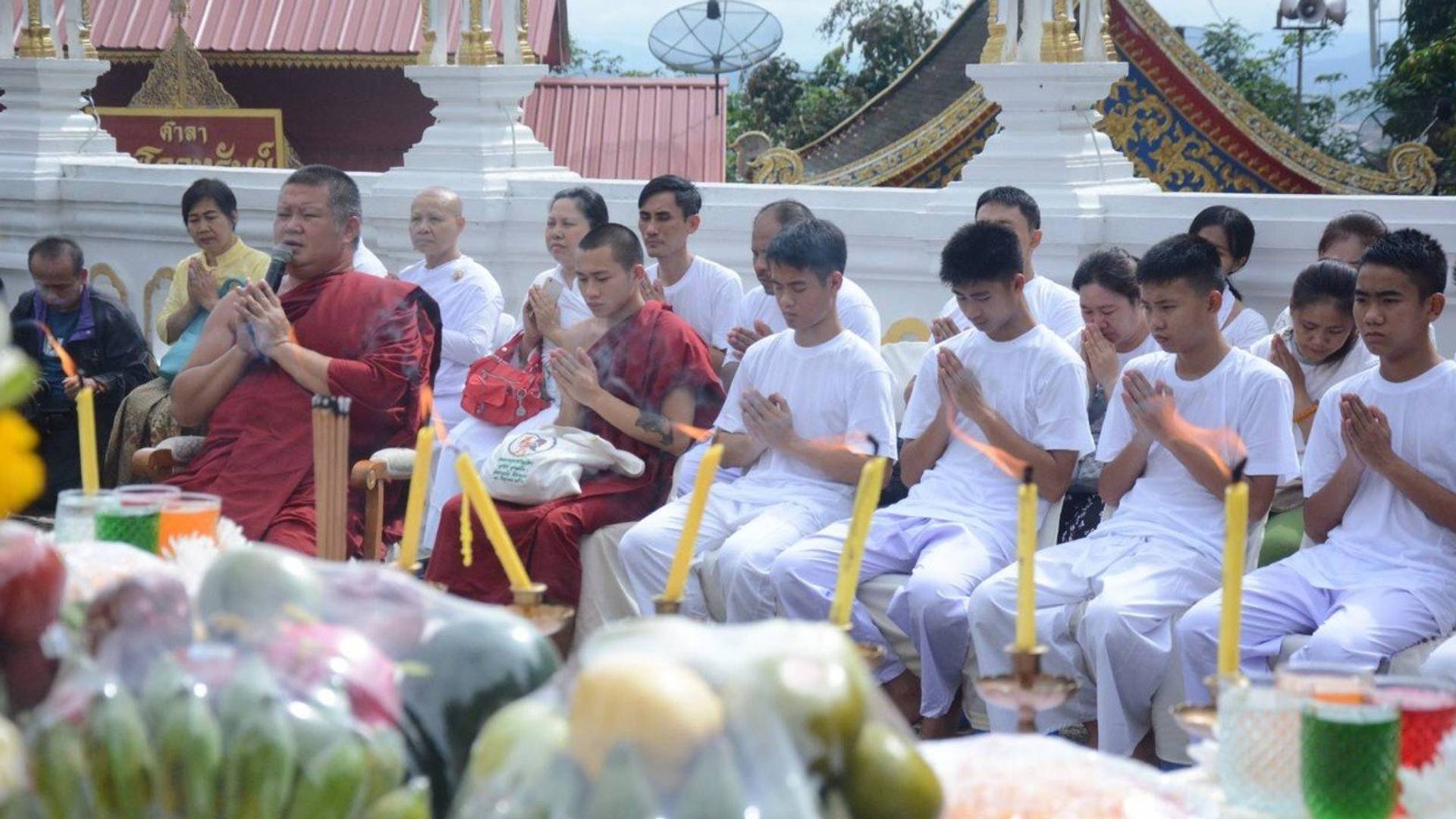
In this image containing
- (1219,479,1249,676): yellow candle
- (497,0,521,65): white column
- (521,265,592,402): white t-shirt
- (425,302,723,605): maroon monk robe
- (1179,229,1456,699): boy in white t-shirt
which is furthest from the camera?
(497,0,521,65): white column

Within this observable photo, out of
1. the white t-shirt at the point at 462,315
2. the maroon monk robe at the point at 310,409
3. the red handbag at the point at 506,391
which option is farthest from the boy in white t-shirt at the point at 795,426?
the white t-shirt at the point at 462,315

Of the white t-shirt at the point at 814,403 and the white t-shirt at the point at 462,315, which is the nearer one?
the white t-shirt at the point at 814,403

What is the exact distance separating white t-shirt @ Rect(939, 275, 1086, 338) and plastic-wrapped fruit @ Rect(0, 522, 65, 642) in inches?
161

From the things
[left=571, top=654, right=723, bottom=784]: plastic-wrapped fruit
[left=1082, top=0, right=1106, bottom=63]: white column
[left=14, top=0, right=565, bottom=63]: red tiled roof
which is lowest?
[left=571, top=654, right=723, bottom=784]: plastic-wrapped fruit

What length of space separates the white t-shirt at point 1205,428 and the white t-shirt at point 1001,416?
14cm

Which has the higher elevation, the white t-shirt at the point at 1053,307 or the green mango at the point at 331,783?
the white t-shirt at the point at 1053,307

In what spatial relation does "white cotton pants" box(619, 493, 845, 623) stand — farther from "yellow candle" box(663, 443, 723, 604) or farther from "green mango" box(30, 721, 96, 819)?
"green mango" box(30, 721, 96, 819)

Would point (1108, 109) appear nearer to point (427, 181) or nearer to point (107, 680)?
point (427, 181)

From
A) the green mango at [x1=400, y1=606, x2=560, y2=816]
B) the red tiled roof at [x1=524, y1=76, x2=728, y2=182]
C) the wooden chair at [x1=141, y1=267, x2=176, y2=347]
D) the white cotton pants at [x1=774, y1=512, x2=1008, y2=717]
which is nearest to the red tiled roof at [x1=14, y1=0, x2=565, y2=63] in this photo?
the red tiled roof at [x1=524, y1=76, x2=728, y2=182]

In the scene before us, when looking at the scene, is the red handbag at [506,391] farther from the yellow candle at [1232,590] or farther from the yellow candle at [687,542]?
the yellow candle at [1232,590]

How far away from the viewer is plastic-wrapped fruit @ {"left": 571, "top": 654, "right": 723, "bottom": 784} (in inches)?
47.9

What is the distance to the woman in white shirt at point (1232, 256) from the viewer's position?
533 cm

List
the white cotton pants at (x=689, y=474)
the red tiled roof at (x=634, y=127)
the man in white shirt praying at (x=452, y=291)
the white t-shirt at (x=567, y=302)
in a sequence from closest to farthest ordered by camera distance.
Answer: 1. the white cotton pants at (x=689, y=474)
2. the white t-shirt at (x=567, y=302)
3. the man in white shirt praying at (x=452, y=291)
4. the red tiled roof at (x=634, y=127)

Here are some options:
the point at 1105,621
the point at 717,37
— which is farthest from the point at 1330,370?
the point at 717,37
